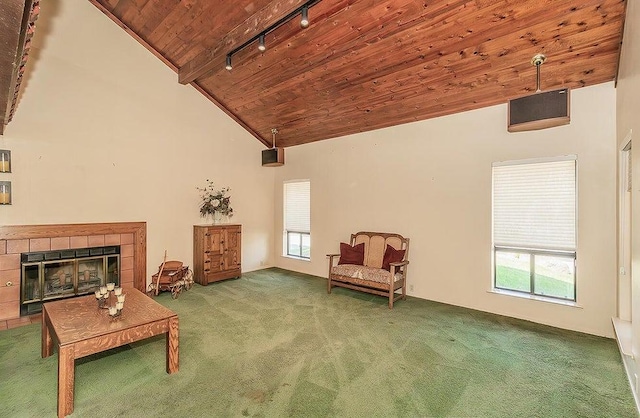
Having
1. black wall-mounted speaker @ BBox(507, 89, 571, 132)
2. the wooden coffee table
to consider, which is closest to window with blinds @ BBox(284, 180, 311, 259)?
the wooden coffee table

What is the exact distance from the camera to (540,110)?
2.84 m

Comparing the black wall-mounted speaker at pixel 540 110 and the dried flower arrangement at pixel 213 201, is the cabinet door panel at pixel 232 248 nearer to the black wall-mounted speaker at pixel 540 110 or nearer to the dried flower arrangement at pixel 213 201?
the dried flower arrangement at pixel 213 201

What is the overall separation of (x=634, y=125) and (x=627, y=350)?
184 centimetres

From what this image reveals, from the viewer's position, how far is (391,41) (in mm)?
3396

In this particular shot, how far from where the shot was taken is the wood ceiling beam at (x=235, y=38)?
3350 millimetres

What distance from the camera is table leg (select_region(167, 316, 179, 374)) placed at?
2.59 m

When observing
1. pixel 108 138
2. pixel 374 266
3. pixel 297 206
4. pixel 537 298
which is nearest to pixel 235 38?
pixel 108 138

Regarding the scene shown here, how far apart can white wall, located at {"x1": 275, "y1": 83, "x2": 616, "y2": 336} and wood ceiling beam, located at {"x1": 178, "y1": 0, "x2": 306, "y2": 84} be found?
2.51m

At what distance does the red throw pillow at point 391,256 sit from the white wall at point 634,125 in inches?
101

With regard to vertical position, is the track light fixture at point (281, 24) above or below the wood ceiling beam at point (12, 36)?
above

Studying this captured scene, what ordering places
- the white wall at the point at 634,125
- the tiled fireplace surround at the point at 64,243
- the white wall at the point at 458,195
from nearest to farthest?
the white wall at the point at 634,125 → the white wall at the point at 458,195 → the tiled fireplace surround at the point at 64,243

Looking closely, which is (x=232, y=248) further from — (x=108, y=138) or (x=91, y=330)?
(x=91, y=330)

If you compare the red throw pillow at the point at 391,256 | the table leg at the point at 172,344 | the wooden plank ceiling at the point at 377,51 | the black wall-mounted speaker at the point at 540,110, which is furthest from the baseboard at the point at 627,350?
the table leg at the point at 172,344

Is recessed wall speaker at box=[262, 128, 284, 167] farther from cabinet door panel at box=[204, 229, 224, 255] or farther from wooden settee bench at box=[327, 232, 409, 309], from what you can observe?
wooden settee bench at box=[327, 232, 409, 309]
